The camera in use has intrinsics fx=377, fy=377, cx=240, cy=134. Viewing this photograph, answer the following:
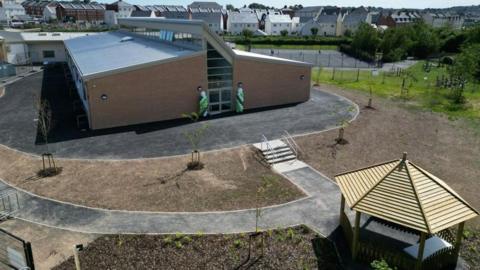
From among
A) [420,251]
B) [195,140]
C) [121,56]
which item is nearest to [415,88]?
[195,140]

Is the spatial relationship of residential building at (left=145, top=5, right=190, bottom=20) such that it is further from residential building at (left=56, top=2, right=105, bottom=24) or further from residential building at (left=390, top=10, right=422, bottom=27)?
residential building at (left=390, top=10, right=422, bottom=27)

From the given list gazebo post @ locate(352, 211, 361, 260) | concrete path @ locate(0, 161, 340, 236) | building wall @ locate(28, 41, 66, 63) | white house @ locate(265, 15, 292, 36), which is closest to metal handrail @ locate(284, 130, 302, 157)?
concrete path @ locate(0, 161, 340, 236)

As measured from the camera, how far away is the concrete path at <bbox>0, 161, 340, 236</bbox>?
13547 mm

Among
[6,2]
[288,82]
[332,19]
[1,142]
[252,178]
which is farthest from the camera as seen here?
[6,2]

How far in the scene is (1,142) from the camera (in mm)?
21969

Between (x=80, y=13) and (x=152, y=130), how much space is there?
129315 millimetres

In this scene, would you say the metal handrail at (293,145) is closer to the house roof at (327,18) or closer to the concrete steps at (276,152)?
the concrete steps at (276,152)

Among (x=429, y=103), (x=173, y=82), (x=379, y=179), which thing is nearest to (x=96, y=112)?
(x=173, y=82)

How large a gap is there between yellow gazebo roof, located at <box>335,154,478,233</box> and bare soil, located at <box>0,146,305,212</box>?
15.1 ft

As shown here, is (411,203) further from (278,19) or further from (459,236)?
(278,19)

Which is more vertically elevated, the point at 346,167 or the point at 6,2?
the point at 6,2

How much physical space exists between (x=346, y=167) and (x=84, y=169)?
1308 centimetres

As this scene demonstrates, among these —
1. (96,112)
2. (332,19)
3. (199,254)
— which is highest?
(332,19)

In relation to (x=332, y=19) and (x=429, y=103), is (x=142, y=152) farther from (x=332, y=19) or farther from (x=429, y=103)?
(x=332, y=19)
